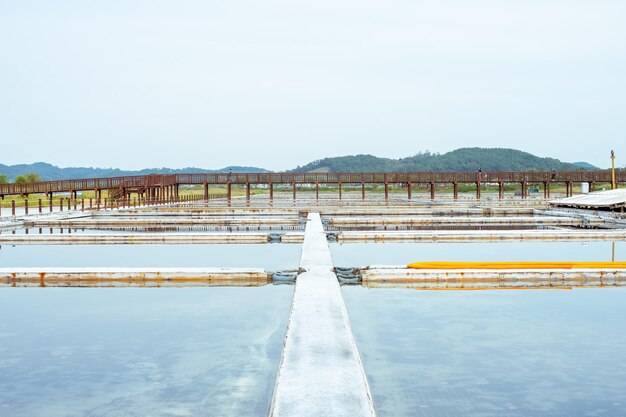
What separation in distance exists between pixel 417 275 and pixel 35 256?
28.2 feet

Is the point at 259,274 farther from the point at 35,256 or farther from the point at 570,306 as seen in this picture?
the point at 35,256

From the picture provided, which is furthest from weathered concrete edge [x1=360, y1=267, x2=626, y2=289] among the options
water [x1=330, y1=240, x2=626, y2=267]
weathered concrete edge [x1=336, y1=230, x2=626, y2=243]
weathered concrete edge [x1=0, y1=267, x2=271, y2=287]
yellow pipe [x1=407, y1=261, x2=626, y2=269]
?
weathered concrete edge [x1=336, y1=230, x2=626, y2=243]

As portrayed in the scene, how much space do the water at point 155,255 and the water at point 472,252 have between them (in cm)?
126

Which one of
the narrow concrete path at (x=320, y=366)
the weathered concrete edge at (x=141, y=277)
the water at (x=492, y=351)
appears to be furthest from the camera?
the weathered concrete edge at (x=141, y=277)

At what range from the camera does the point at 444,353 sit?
5.50m

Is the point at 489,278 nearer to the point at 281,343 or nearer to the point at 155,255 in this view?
the point at 281,343

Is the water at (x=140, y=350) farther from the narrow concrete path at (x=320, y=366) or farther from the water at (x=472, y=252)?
the water at (x=472, y=252)

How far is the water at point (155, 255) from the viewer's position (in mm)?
11539

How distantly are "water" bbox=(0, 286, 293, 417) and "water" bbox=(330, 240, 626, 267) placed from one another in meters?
4.29

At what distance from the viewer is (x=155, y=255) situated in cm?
1277

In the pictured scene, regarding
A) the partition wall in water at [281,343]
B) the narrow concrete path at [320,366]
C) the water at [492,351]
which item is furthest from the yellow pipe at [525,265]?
the narrow concrete path at [320,366]

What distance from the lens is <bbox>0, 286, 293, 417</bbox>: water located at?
4441mm

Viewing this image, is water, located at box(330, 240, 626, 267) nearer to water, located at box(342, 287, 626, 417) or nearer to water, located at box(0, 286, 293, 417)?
water, located at box(342, 287, 626, 417)

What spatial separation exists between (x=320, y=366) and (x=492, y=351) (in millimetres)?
2229
